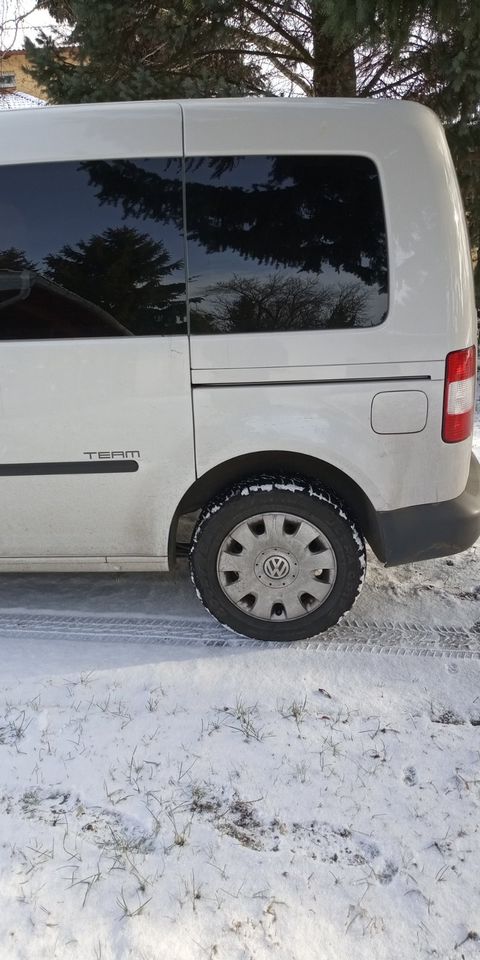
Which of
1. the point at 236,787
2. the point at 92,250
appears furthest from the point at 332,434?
the point at 236,787

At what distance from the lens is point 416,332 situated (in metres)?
2.73

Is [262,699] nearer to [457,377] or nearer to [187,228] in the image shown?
[457,377]

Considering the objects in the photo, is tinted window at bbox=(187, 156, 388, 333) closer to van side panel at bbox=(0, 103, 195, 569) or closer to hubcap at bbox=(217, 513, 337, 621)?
van side panel at bbox=(0, 103, 195, 569)

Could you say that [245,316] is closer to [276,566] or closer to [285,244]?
[285,244]

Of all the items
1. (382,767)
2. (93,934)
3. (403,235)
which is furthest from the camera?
(403,235)

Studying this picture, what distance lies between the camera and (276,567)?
9.89 feet

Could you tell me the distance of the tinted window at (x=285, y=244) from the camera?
2719 mm

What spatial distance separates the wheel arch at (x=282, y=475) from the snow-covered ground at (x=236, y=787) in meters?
0.52

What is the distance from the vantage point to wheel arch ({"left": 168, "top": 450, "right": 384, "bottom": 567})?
2965 millimetres

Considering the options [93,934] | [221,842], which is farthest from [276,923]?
[93,934]

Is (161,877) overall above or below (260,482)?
below

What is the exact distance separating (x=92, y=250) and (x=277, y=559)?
5.00 ft

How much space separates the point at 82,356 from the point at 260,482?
0.92m

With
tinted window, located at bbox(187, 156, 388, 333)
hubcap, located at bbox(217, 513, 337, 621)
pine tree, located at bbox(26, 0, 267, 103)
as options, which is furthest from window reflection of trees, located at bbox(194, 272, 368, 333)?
pine tree, located at bbox(26, 0, 267, 103)
